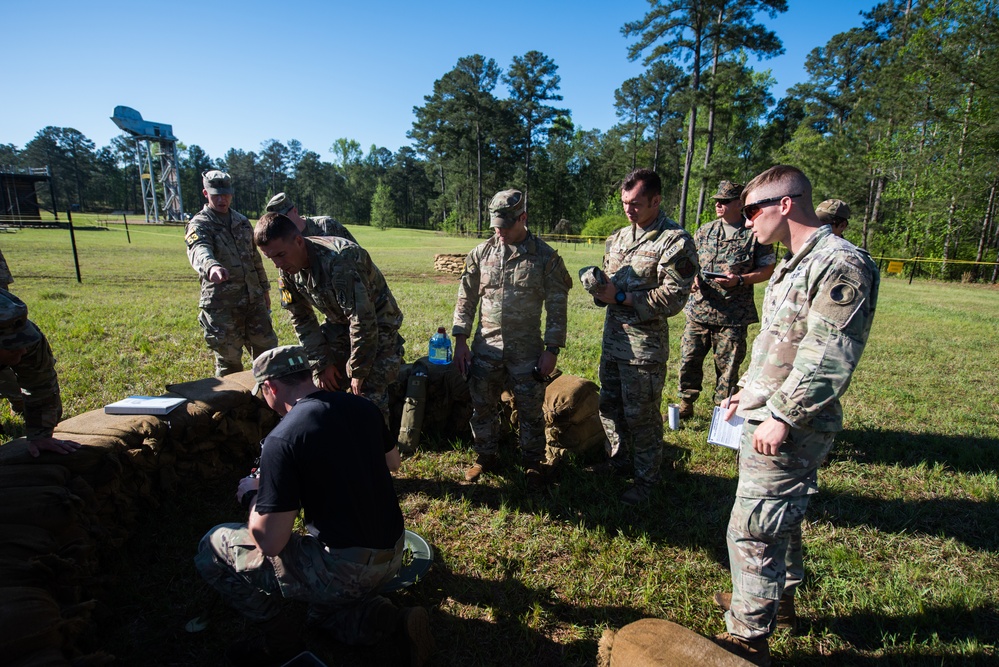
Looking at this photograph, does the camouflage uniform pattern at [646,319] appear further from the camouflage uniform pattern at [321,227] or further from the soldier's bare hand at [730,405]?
the camouflage uniform pattern at [321,227]

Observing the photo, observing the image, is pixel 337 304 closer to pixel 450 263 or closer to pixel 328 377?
pixel 328 377

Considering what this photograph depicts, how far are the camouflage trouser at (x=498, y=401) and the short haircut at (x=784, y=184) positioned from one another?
2.11m

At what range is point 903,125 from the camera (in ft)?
81.1

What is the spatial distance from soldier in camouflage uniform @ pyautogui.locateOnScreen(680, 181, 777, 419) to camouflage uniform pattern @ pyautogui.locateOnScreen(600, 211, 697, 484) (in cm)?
143

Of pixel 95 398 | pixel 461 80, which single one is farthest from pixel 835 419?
pixel 461 80

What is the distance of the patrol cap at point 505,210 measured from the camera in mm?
3570

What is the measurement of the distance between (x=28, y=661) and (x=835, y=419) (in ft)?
10.7

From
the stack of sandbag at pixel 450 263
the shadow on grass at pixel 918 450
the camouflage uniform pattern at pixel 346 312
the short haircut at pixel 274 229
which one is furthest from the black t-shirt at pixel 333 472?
the stack of sandbag at pixel 450 263

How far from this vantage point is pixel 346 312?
3477 mm

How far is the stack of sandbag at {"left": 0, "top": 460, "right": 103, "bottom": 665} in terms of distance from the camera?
1765 mm

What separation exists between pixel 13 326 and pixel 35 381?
0.37m

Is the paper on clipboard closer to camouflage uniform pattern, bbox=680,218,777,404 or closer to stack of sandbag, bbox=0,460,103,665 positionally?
camouflage uniform pattern, bbox=680,218,777,404

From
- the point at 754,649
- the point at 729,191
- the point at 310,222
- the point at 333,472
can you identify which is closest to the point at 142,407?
the point at 333,472

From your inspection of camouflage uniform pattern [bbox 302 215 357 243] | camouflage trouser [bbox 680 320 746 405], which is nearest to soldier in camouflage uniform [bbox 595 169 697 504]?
camouflage trouser [bbox 680 320 746 405]
